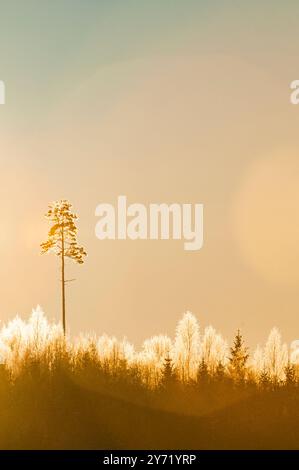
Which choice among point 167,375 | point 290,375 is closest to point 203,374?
point 167,375

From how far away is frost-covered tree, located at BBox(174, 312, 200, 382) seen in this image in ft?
191

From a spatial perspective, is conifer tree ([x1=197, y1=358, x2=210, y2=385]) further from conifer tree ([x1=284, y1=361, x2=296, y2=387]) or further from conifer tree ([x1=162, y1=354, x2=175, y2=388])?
conifer tree ([x1=284, y1=361, x2=296, y2=387])

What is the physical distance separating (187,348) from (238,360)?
403 centimetres

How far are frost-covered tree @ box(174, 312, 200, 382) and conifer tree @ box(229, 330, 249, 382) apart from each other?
2288 millimetres

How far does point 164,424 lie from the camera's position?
54125mm

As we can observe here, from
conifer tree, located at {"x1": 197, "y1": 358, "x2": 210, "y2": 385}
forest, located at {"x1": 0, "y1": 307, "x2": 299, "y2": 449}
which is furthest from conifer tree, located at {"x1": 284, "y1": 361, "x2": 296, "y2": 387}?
conifer tree, located at {"x1": 197, "y1": 358, "x2": 210, "y2": 385}

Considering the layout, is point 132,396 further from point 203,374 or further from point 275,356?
point 275,356
